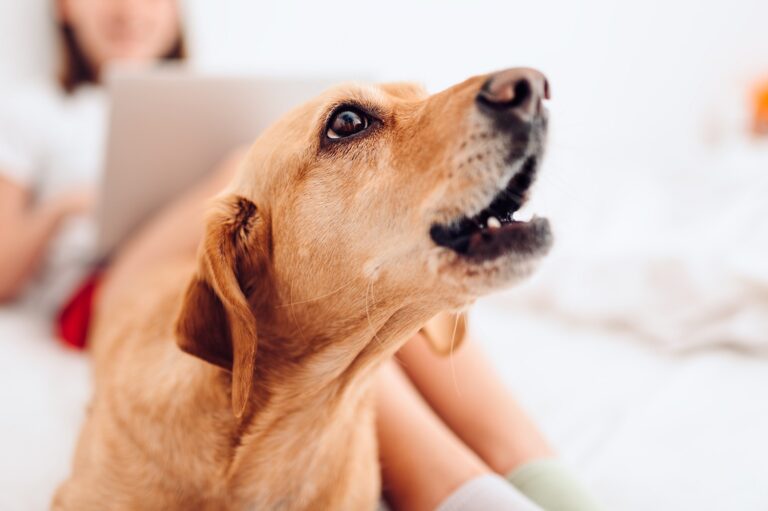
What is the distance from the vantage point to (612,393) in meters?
1.47

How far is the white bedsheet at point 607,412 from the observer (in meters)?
1.18

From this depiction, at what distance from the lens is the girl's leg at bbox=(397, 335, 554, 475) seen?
1187 millimetres

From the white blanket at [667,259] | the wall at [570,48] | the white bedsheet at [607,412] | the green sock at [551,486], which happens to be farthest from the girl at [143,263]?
the wall at [570,48]

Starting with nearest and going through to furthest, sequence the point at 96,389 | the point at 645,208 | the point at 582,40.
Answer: the point at 96,389
the point at 645,208
the point at 582,40

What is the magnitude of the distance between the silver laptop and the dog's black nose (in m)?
1.21

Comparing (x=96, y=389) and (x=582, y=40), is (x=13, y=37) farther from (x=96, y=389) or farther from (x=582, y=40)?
(x=582, y=40)

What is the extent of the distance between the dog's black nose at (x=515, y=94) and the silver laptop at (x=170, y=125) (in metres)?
1.21

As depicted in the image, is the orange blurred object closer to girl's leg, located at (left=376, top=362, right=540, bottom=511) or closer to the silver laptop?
the silver laptop

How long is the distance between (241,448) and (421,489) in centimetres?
35

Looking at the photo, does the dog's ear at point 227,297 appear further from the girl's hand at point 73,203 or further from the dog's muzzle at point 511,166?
the girl's hand at point 73,203

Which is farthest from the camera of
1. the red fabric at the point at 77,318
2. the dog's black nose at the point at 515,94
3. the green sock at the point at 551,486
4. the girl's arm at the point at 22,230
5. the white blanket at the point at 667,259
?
the girl's arm at the point at 22,230

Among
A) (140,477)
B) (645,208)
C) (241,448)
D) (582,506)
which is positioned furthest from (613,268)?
(140,477)

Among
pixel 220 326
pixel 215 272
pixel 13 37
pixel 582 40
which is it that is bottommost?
pixel 220 326

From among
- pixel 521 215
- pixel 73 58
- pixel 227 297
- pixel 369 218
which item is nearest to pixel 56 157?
pixel 73 58
